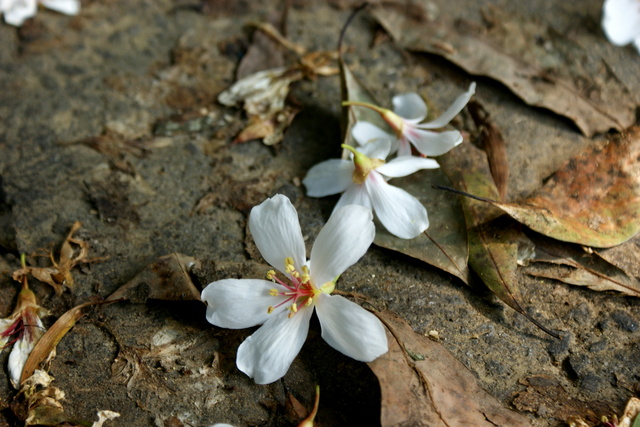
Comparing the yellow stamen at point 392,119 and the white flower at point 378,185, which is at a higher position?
the yellow stamen at point 392,119

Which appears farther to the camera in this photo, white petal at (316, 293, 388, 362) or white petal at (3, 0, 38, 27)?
white petal at (3, 0, 38, 27)

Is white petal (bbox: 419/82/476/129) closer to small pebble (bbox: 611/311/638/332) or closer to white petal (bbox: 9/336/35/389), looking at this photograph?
small pebble (bbox: 611/311/638/332)

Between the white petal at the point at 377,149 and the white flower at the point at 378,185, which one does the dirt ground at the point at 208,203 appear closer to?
the white flower at the point at 378,185

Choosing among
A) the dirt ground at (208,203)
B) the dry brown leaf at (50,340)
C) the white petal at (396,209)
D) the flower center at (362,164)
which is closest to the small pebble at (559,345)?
the dirt ground at (208,203)

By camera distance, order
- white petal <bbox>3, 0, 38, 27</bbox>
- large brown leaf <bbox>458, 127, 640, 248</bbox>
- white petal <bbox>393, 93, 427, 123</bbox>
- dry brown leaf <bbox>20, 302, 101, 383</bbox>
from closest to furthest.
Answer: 1. dry brown leaf <bbox>20, 302, 101, 383</bbox>
2. large brown leaf <bbox>458, 127, 640, 248</bbox>
3. white petal <bbox>393, 93, 427, 123</bbox>
4. white petal <bbox>3, 0, 38, 27</bbox>

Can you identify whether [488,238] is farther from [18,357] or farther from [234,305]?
[18,357]

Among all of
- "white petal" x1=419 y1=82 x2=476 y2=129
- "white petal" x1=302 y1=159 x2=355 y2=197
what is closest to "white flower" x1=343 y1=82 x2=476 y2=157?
"white petal" x1=419 y1=82 x2=476 y2=129

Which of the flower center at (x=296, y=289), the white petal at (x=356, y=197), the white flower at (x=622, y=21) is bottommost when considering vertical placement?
the flower center at (x=296, y=289)
